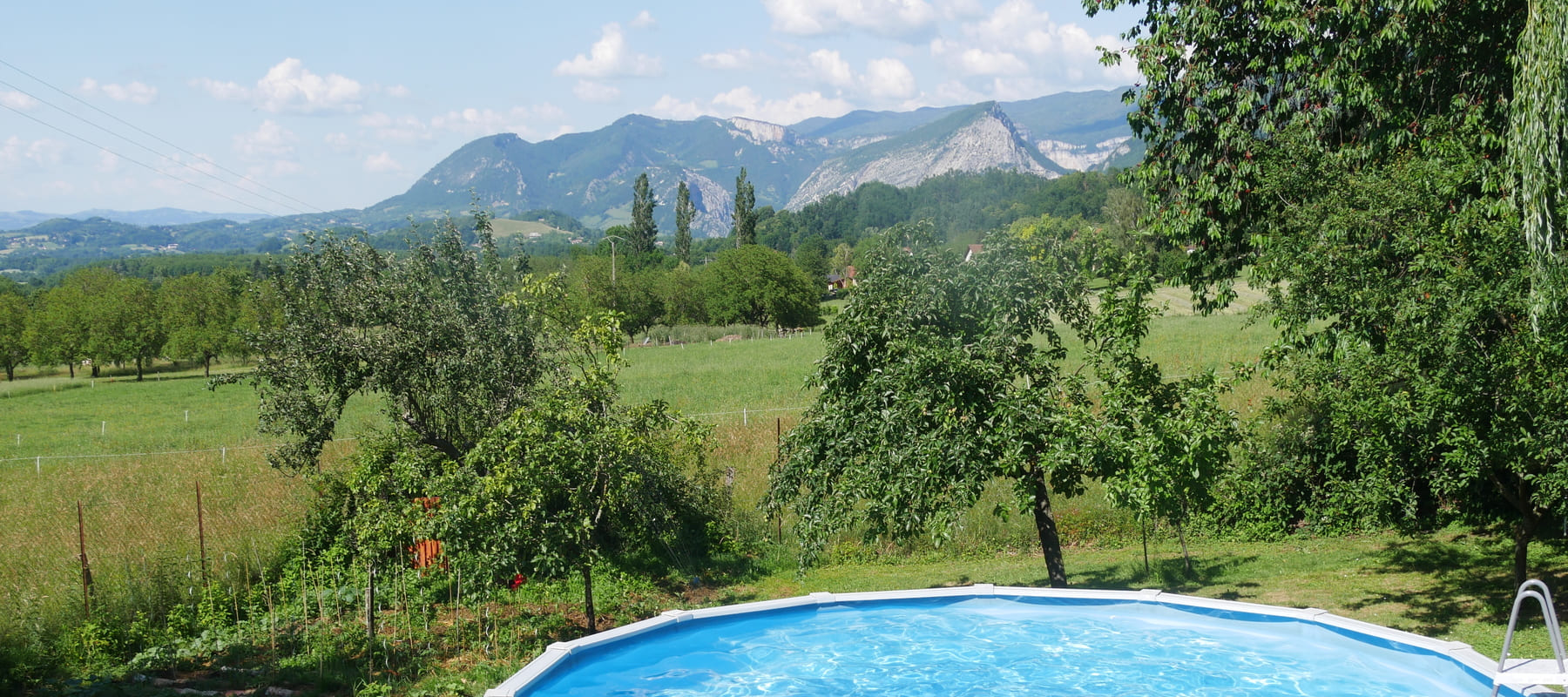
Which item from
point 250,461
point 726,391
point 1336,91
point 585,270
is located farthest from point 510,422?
point 585,270

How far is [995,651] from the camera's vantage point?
46.1 ft

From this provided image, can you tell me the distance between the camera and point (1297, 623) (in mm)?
12805

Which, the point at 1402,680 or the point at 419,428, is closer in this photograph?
the point at 1402,680

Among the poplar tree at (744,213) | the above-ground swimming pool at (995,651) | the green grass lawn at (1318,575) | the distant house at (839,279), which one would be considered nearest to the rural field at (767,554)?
the green grass lawn at (1318,575)

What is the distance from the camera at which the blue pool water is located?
12.2 metres

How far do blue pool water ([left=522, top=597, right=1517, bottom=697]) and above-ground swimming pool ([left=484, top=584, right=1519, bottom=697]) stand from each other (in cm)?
2

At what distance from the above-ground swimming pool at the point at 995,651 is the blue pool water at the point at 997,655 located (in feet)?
0.06

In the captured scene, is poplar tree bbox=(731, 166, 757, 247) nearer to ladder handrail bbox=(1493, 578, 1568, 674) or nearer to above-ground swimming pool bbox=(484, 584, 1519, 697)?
above-ground swimming pool bbox=(484, 584, 1519, 697)

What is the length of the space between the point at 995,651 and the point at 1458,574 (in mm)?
7849

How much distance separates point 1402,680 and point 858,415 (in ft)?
23.9

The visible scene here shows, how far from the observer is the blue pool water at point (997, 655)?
40.1ft

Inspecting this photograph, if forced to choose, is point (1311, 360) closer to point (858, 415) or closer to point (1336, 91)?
point (1336, 91)

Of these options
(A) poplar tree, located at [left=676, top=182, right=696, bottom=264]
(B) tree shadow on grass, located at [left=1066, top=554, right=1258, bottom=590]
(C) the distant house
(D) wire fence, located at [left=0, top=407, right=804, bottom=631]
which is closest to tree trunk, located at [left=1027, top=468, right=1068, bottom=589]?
(B) tree shadow on grass, located at [left=1066, top=554, right=1258, bottom=590]

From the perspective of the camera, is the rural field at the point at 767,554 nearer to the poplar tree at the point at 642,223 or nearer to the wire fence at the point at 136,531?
the wire fence at the point at 136,531
